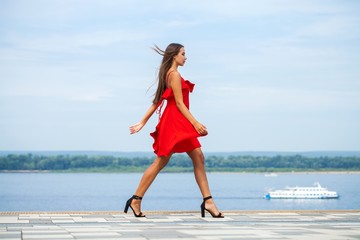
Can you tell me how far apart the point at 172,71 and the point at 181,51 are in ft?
0.91

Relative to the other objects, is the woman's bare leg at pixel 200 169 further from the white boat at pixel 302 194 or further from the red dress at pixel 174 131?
the white boat at pixel 302 194

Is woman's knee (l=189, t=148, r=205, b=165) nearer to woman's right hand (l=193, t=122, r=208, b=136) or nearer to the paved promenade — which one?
woman's right hand (l=193, t=122, r=208, b=136)

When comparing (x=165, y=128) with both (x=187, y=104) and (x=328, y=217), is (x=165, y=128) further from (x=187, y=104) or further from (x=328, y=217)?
(x=328, y=217)

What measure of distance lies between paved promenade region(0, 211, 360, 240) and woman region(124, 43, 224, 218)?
34cm

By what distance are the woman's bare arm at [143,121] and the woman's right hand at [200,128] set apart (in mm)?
652

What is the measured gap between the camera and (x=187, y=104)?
36.2ft

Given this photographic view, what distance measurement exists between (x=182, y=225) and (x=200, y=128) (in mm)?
1526

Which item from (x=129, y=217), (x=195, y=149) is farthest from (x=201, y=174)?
(x=129, y=217)

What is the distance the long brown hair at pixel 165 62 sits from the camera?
1095cm

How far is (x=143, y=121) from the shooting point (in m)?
10.9

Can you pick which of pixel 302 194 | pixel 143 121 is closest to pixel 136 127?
pixel 143 121

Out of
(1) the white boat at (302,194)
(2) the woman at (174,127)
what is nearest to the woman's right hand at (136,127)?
(2) the woman at (174,127)

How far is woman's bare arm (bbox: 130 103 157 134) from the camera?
10.9 metres

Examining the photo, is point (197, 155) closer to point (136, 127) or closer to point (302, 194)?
point (136, 127)
